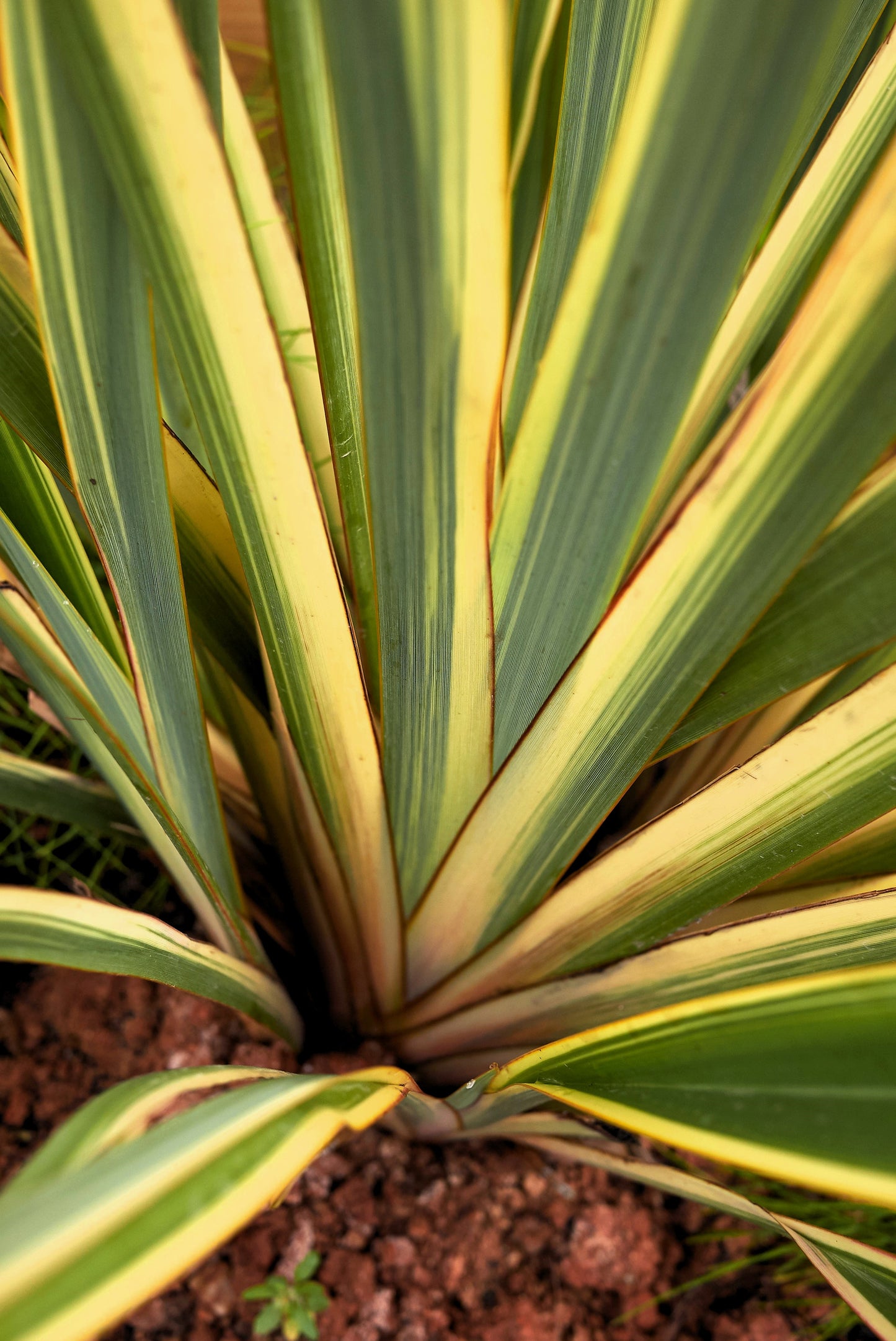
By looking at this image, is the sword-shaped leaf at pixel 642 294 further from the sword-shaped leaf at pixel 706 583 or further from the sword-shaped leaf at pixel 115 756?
the sword-shaped leaf at pixel 115 756

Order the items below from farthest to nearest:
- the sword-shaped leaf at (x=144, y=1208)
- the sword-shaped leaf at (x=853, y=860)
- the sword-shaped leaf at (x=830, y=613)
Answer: the sword-shaped leaf at (x=853, y=860) → the sword-shaped leaf at (x=830, y=613) → the sword-shaped leaf at (x=144, y=1208)

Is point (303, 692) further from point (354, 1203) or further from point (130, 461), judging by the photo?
point (354, 1203)

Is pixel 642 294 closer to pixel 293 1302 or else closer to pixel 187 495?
pixel 187 495

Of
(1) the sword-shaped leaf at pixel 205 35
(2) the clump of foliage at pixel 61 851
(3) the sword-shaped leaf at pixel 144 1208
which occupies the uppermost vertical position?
(1) the sword-shaped leaf at pixel 205 35

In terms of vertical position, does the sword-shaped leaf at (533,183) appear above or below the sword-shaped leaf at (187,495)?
above

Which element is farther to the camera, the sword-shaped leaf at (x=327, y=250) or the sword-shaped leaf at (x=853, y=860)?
the sword-shaped leaf at (x=853, y=860)

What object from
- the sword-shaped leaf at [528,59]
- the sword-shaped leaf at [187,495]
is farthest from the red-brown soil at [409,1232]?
the sword-shaped leaf at [528,59]

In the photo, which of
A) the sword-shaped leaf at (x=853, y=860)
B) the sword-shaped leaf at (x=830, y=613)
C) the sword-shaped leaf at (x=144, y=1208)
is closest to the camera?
the sword-shaped leaf at (x=144, y=1208)
